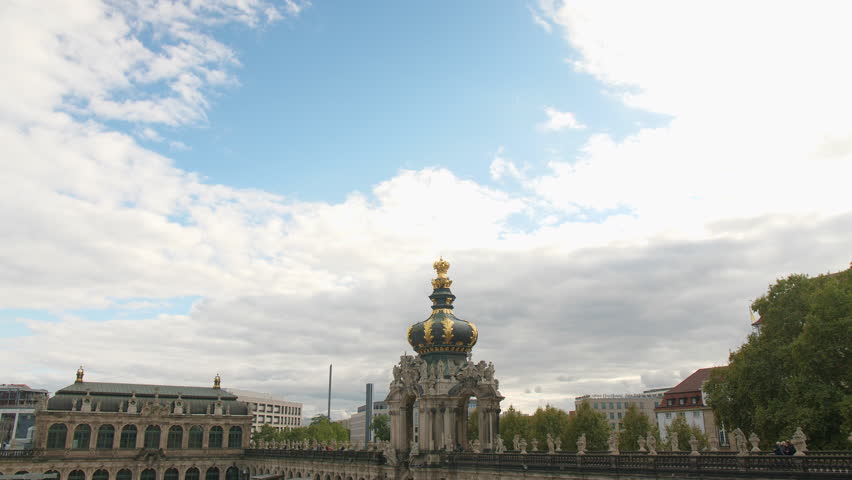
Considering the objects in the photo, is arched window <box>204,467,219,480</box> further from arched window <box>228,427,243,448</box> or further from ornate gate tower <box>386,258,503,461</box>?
ornate gate tower <box>386,258,503,461</box>

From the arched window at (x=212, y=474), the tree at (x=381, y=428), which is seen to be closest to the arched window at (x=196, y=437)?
the arched window at (x=212, y=474)

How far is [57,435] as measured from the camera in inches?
3118

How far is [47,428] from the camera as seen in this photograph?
7850 cm

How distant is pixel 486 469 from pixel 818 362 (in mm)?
22891

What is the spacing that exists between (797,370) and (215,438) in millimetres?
73891

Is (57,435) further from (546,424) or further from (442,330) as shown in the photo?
(546,424)

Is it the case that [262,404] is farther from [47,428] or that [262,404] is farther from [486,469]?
[486,469]

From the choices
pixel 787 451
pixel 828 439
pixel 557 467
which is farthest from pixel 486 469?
pixel 828 439

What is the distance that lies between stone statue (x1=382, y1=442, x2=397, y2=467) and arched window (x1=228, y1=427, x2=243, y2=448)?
142ft

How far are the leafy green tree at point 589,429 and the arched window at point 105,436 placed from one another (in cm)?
5913

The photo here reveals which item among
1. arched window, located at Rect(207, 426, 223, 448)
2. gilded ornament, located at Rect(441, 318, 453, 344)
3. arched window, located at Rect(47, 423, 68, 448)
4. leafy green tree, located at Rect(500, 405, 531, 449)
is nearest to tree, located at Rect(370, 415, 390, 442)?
leafy green tree, located at Rect(500, 405, 531, 449)

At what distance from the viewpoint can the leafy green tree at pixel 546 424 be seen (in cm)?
8817

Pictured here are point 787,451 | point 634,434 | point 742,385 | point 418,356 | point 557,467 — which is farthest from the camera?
point 634,434

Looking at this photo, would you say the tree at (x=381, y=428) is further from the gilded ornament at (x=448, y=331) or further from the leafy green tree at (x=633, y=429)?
the gilded ornament at (x=448, y=331)
